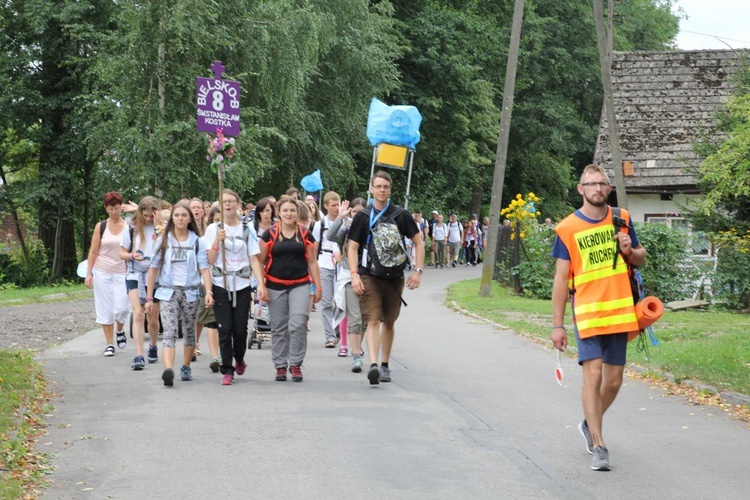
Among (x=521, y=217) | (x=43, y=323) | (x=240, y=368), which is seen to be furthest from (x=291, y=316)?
(x=521, y=217)

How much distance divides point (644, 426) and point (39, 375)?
5.94 meters

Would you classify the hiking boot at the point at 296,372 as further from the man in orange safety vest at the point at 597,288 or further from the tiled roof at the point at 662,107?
the tiled roof at the point at 662,107

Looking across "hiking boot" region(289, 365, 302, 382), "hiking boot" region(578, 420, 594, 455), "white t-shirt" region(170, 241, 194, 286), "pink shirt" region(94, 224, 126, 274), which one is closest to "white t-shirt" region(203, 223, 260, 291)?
"white t-shirt" region(170, 241, 194, 286)

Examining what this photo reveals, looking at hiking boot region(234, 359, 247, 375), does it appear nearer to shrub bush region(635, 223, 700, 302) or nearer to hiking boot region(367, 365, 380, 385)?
hiking boot region(367, 365, 380, 385)

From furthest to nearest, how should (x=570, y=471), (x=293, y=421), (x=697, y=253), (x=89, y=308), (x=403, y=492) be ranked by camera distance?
(x=697, y=253) < (x=89, y=308) < (x=293, y=421) < (x=570, y=471) < (x=403, y=492)

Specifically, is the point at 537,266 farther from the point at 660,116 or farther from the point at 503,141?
the point at 660,116

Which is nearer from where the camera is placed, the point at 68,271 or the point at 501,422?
the point at 501,422

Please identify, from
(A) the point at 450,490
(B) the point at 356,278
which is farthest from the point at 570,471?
(B) the point at 356,278

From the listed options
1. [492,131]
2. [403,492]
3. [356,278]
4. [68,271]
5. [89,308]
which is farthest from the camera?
[492,131]

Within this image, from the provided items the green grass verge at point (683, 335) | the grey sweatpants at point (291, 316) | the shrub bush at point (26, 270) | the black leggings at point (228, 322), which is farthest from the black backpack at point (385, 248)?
the shrub bush at point (26, 270)

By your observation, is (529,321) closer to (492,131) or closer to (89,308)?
(89,308)

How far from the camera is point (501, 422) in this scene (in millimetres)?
9422

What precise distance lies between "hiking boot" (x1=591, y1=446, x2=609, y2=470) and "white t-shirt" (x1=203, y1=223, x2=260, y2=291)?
5.08 meters

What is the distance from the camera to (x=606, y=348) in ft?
25.4
